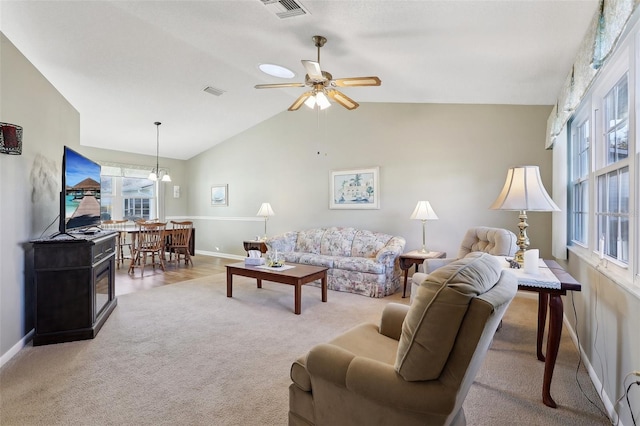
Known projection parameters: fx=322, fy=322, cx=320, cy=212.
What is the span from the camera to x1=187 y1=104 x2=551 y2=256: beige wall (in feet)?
14.3

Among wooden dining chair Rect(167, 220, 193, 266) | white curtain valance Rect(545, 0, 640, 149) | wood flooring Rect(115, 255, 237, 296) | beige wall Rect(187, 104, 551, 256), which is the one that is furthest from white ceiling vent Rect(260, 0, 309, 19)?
wooden dining chair Rect(167, 220, 193, 266)

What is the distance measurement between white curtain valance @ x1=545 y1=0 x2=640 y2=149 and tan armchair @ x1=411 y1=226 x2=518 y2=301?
4.15ft

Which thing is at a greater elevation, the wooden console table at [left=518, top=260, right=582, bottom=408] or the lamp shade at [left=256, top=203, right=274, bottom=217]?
the lamp shade at [left=256, top=203, right=274, bottom=217]

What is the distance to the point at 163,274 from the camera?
568 centimetres

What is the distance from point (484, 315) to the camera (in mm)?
1071

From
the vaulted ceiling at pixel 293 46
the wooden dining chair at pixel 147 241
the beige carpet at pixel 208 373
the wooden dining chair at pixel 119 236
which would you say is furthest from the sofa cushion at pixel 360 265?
the wooden dining chair at pixel 119 236

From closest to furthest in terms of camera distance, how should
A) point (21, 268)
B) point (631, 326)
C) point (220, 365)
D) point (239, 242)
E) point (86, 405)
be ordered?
point (631, 326), point (86, 405), point (220, 365), point (21, 268), point (239, 242)

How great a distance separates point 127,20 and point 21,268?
2.56m

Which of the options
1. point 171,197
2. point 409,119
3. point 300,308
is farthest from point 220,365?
point 171,197

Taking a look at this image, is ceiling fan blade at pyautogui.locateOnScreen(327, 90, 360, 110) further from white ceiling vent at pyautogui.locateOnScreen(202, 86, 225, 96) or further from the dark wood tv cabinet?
the dark wood tv cabinet

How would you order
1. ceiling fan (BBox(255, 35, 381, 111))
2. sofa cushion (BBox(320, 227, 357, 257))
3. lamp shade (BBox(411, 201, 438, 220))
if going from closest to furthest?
ceiling fan (BBox(255, 35, 381, 111)) < lamp shade (BBox(411, 201, 438, 220)) < sofa cushion (BBox(320, 227, 357, 257))

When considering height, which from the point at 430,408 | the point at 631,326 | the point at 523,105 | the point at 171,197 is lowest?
the point at 430,408

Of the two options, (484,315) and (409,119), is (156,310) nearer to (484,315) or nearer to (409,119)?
(484,315)

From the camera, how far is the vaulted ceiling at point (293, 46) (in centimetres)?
240
